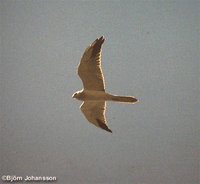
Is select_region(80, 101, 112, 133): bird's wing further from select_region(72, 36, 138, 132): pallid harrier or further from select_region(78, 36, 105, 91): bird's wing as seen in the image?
select_region(78, 36, 105, 91): bird's wing

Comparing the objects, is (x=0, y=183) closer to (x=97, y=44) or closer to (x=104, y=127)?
(x=104, y=127)

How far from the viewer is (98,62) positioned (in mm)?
2242

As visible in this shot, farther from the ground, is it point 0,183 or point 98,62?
point 98,62

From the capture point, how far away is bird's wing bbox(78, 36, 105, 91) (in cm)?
217

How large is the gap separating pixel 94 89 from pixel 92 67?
0.73 ft

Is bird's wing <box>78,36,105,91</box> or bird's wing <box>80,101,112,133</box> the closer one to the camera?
bird's wing <box>78,36,105,91</box>

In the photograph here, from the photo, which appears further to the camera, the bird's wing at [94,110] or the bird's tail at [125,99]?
the bird's wing at [94,110]

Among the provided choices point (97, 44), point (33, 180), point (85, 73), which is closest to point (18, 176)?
point (33, 180)

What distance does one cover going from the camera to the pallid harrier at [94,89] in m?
2.18

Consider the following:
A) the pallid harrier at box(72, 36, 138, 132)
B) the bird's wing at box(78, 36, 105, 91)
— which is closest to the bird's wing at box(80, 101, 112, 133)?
the pallid harrier at box(72, 36, 138, 132)

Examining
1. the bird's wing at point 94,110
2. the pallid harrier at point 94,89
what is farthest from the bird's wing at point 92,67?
the bird's wing at point 94,110

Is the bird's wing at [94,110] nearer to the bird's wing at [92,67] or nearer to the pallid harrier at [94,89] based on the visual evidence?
the pallid harrier at [94,89]

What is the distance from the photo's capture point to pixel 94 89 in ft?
7.77

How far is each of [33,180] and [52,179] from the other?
0.28 m
